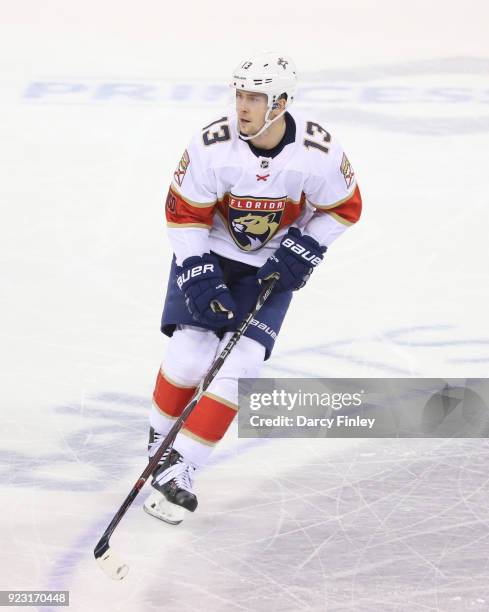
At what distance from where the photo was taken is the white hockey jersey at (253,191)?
3484mm

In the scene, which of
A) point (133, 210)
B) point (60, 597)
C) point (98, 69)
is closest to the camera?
point (60, 597)

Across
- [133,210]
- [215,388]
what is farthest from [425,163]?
[215,388]

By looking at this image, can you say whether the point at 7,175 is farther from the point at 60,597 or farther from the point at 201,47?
the point at 60,597

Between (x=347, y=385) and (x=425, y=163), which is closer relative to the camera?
(x=347, y=385)

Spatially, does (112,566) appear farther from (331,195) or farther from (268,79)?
(268,79)

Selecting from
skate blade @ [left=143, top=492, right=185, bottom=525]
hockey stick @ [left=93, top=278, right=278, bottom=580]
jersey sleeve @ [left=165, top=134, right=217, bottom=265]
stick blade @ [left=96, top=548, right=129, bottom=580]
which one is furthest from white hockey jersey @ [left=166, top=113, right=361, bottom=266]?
stick blade @ [left=96, top=548, right=129, bottom=580]

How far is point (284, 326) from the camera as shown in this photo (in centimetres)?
459

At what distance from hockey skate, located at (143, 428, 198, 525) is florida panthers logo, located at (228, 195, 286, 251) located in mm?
662

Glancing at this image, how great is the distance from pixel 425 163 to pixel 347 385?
2.03 m

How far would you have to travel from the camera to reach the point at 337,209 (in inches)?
143

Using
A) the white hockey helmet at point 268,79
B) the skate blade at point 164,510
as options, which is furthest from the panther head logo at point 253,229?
the skate blade at point 164,510

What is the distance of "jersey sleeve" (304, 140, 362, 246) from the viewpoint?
3541 mm

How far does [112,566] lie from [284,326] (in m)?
1.68

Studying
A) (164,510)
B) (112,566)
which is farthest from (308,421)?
(112,566)
